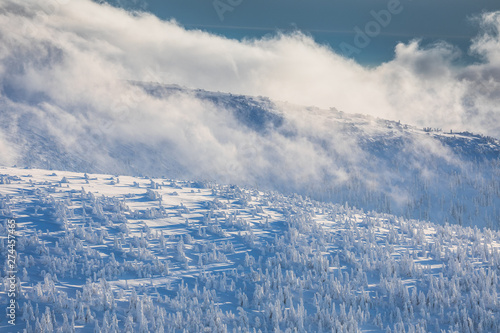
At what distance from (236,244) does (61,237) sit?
15.3 m

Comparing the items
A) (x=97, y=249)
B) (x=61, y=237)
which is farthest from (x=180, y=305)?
(x=61, y=237)

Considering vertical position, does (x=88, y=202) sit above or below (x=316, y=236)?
above

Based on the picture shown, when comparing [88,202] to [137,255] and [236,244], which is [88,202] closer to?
[137,255]

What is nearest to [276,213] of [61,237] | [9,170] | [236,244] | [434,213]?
[236,244]

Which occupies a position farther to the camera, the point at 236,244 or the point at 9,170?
the point at 9,170

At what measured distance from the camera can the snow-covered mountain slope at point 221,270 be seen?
21.5m

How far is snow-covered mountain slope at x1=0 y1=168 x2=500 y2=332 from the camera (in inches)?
848

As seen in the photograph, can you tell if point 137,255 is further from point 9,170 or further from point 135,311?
point 9,170

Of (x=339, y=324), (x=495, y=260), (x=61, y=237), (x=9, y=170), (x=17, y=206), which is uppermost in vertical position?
(x=9, y=170)

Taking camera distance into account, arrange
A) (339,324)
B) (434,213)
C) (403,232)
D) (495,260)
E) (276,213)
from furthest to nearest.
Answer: (434,213) < (276,213) < (403,232) < (495,260) < (339,324)

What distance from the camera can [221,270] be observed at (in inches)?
1145

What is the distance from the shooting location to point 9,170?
4950 centimetres

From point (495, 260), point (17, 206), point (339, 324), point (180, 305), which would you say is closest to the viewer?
point (339, 324)

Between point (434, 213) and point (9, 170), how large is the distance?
196m
